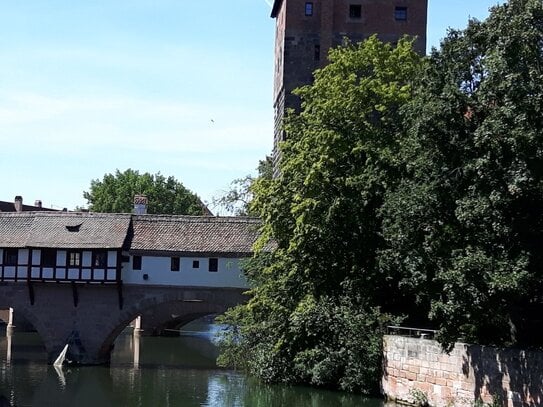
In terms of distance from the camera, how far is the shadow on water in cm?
2578

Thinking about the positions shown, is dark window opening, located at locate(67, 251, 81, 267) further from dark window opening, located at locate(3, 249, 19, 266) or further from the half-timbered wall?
dark window opening, located at locate(3, 249, 19, 266)

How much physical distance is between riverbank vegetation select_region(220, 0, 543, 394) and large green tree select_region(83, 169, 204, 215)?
4174 cm

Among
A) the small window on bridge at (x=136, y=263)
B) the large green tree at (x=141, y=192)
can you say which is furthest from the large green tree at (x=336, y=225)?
the large green tree at (x=141, y=192)

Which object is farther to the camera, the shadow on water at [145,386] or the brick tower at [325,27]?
the brick tower at [325,27]

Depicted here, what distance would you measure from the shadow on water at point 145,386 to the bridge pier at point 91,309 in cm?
105

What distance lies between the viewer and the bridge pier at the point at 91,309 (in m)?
35.1

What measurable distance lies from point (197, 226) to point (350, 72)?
11348mm

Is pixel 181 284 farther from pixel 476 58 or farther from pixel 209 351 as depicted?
pixel 476 58

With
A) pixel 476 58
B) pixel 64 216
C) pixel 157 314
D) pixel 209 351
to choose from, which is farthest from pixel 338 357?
pixel 157 314

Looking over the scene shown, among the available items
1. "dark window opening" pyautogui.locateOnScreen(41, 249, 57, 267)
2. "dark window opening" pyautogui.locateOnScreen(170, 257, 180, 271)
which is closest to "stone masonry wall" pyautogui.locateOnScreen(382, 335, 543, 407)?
"dark window opening" pyautogui.locateOnScreen(170, 257, 180, 271)

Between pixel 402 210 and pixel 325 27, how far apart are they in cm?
2541

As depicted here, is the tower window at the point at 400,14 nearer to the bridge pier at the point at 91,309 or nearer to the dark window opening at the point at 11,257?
the bridge pier at the point at 91,309

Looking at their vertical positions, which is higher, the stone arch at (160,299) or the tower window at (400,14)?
the tower window at (400,14)

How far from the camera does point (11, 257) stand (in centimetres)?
3631
